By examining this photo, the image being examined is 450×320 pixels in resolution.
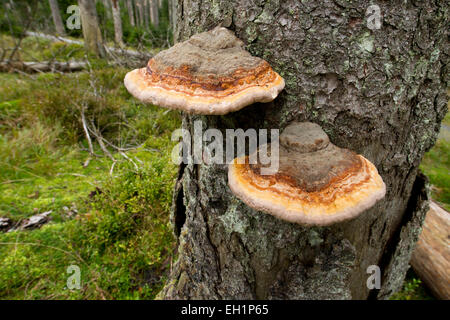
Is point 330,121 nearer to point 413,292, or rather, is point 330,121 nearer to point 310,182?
point 310,182

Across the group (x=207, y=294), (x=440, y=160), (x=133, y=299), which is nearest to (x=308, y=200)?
(x=207, y=294)

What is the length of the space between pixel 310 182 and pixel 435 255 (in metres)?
3.00

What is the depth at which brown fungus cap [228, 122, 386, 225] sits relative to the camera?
3.34 ft

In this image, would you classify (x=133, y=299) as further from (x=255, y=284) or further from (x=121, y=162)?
(x=121, y=162)

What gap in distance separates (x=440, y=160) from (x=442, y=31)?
671cm

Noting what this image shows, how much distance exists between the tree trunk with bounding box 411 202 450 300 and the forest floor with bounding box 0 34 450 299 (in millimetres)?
176

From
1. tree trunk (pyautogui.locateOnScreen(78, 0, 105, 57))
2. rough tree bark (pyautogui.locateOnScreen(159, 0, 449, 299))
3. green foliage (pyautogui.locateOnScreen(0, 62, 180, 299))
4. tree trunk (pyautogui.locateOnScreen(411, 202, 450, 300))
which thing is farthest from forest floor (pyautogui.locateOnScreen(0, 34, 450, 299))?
tree trunk (pyautogui.locateOnScreen(78, 0, 105, 57))

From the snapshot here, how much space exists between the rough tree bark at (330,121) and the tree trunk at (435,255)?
1468mm

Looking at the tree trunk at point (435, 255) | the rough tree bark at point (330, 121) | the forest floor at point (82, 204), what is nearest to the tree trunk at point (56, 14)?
the forest floor at point (82, 204)

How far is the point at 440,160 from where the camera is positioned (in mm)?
6465

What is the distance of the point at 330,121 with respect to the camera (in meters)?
1.32

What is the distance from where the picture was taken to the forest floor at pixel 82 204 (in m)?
2.71

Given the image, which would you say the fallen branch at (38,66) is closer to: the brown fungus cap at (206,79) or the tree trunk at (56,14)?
the brown fungus cap at (206,79)

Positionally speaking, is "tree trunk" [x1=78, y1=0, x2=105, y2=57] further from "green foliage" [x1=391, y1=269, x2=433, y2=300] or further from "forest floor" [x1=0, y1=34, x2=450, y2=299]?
"green foliage" [x1=391, y1=269, x2=433, y2=300]
